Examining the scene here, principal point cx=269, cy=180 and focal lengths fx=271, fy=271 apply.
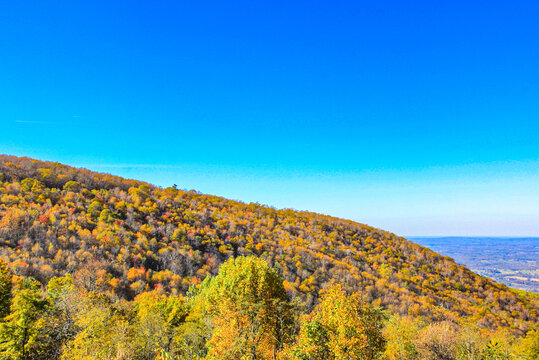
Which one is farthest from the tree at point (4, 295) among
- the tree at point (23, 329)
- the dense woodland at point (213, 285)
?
the tree at point (23, 329)

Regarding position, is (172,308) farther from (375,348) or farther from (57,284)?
(375,348)

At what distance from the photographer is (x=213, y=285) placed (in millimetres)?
24781

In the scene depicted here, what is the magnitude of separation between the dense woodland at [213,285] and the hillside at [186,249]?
0.31m

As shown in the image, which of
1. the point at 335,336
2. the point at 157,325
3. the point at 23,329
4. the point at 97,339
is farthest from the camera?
the point at 157,325

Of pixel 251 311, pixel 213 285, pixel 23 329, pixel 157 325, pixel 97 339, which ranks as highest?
pixel 213 285

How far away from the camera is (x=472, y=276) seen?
69.9 metres

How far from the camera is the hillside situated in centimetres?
4078

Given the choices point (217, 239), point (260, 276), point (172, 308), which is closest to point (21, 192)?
point (217, 239)

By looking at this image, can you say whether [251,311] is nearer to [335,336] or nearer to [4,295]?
[335,336]

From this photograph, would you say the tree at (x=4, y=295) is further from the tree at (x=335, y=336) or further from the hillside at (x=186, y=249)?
the tree at (x=335, y=336)

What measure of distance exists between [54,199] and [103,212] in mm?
9943

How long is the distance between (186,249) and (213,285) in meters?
32.8

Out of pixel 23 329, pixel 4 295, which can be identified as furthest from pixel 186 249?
pixel 23 329

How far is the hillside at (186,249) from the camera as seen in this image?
134 ft
